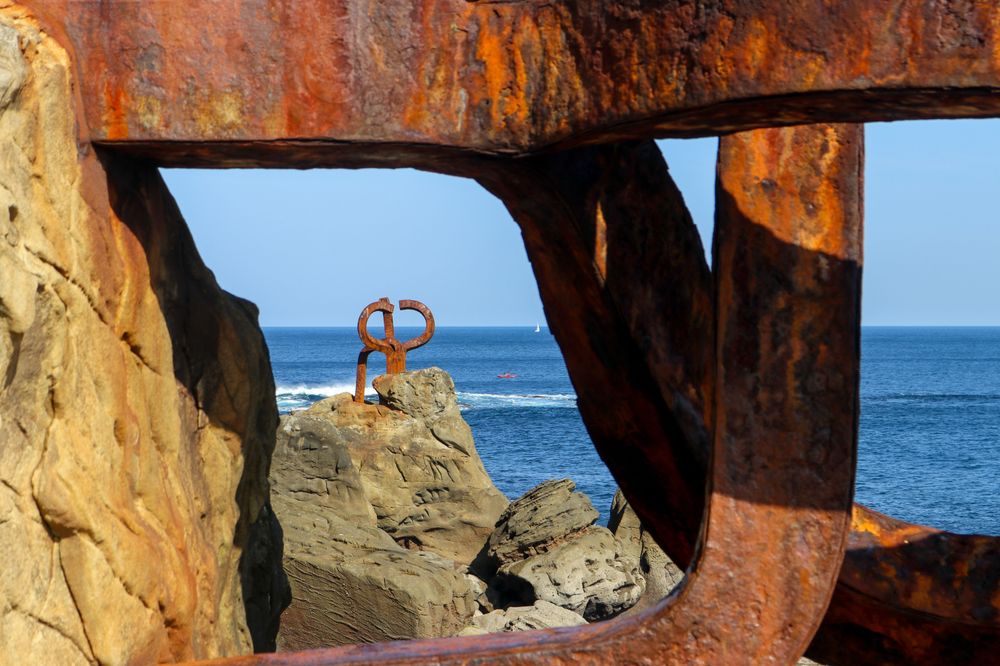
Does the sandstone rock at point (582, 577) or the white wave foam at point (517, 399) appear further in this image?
the white wave foam at point (517, 399)

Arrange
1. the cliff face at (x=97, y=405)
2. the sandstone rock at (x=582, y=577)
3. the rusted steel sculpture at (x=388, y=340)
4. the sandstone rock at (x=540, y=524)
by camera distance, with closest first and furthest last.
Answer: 1. the cliff face at (x=97, y=405)
2. the sandstone rock at (x=582, y=577)
3. the sandstone rock at (x=540, y=524)
4. the rusted steel sculpture at (x=388, y=340)

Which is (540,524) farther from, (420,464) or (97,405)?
(97,405)

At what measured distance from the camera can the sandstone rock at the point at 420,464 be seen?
1359cm

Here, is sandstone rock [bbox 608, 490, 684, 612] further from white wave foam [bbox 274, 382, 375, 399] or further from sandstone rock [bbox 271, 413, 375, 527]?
white wave foam [bbox 274, 382, 375, 399]

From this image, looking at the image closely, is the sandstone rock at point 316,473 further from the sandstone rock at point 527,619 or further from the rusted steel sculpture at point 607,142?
the rusted steel sculpture at point 607,142

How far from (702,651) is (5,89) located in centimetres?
142

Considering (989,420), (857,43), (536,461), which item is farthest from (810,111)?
(989,420)

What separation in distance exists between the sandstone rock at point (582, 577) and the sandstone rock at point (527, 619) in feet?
1.47

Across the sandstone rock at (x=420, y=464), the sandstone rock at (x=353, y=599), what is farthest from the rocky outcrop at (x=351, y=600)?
the sandstone rock at (x=420, y=464)

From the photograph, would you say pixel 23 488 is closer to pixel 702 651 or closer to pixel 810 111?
pixel 702 651

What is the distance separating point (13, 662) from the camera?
1.78 metres

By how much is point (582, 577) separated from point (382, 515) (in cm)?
379

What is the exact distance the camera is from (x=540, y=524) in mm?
11367

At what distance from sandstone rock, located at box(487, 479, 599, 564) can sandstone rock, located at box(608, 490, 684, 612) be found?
18.5 inches
